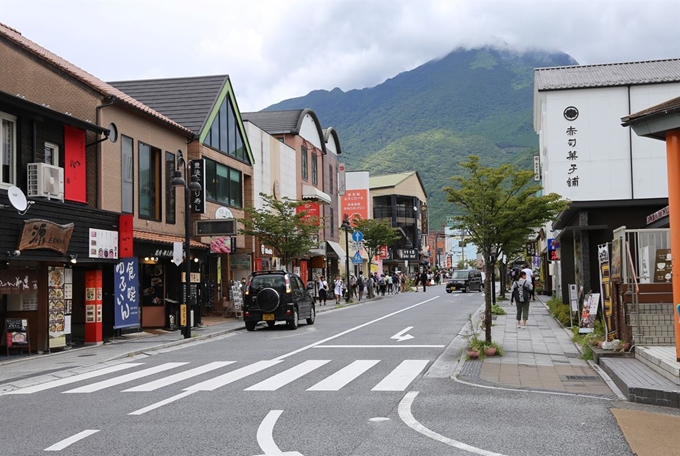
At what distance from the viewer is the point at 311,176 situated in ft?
165

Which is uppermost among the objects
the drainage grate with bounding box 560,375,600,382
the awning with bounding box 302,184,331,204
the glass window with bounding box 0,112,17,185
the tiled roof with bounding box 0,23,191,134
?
the tiled roof with bounding box 0,23,191,134

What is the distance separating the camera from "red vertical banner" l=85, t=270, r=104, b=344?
20516 millimetres

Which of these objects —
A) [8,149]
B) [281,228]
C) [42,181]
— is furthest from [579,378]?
[281,228]

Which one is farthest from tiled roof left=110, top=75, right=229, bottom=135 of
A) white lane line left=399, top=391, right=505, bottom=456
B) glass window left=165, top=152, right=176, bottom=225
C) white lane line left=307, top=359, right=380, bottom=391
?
white lane line left=399, top=391, right=505, bottom=456

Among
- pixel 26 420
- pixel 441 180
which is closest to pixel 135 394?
pixel 26 420

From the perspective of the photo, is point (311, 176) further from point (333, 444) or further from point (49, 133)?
point (333, 444)

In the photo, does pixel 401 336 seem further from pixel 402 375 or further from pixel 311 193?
pixel 311 193

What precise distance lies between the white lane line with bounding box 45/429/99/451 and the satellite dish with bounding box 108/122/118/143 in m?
15.6

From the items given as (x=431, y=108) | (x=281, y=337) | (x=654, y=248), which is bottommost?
(x=281, y=337)

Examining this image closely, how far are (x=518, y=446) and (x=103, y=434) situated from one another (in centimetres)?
452

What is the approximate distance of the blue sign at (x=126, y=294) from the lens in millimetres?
21953

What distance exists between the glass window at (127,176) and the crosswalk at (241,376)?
29.5 feet

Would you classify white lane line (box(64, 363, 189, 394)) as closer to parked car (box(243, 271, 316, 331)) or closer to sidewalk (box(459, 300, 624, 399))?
sidewalk (box(459, 300, 624, 399))

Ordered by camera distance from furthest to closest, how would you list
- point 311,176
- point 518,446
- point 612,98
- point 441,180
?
1. point 441,180
2. point 311,176
3. point 612,98
4. point 518,446
